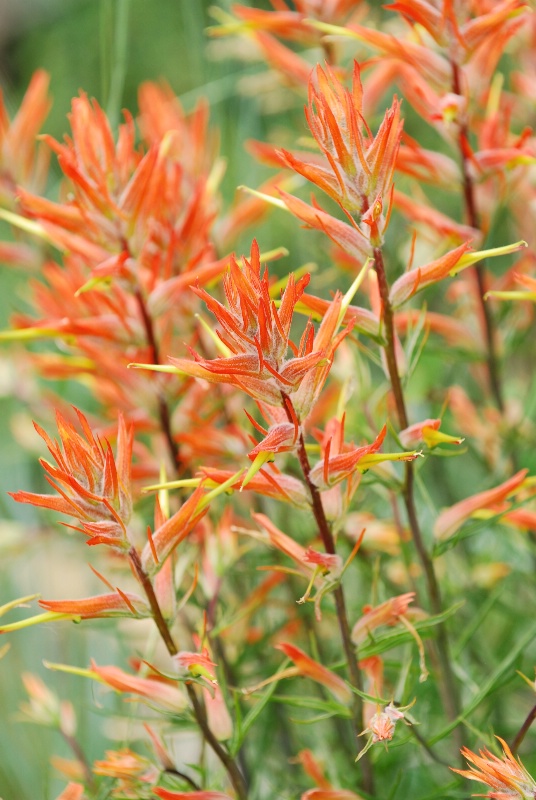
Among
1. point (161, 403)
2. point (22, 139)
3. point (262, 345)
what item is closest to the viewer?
point (262, 345)

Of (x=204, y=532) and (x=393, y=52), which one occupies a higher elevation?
(x=393, y=52)

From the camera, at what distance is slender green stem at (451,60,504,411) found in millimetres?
454

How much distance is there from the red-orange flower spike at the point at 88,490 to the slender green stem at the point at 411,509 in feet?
0.37

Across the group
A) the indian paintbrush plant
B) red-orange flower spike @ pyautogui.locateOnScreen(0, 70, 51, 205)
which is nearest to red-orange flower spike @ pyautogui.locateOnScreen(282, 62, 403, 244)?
the indian paintbrush plant

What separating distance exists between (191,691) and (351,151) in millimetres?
224

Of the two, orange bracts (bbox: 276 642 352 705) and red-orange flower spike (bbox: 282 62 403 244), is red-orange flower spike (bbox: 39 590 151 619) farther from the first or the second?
red-orange flower spike (bbox: 282 62 403 244)

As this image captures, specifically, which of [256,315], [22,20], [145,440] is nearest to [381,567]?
[256,315]

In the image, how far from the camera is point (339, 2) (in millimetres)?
554

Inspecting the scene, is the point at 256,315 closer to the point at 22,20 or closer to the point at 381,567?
the point at 381,567

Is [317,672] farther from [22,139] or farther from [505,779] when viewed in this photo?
[22,139]

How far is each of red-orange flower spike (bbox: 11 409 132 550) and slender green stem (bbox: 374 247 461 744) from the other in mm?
112

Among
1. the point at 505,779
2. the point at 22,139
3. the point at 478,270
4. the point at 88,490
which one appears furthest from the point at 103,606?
the point at 22,139

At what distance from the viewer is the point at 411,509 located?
40 cm

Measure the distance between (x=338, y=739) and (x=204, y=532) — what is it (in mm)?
172
